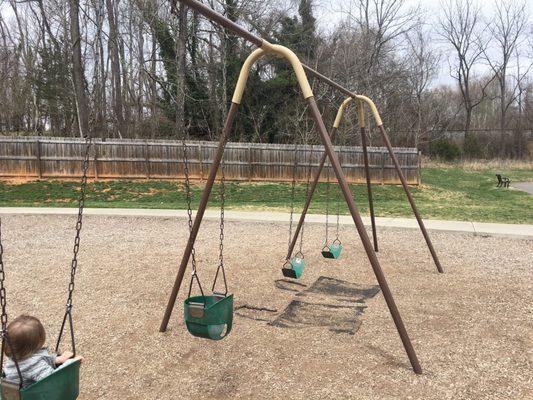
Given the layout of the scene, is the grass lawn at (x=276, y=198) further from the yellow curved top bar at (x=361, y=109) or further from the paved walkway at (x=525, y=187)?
the yellow curved top bar at (x=361, y=109)

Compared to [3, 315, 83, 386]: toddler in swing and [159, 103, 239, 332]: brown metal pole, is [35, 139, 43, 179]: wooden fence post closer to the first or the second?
[159, 103, 239, 332]: brown metal pole

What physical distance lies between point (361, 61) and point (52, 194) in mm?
20084

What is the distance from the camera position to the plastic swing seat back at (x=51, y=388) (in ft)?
6.87

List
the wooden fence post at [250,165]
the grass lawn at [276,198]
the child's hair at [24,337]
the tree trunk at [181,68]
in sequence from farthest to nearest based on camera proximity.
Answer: the wooden fence post at [250,165] < the grass lawn at [276,198] < the tree trunk at [181,68] < the child's hair at [24,337]

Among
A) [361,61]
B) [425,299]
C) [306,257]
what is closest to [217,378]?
[425,299]

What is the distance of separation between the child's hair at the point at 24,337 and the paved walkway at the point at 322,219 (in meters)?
8.02

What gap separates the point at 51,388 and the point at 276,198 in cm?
1367

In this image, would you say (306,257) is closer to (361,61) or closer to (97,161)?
(97,161)

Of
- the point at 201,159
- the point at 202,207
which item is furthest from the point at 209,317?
the point at 201,159

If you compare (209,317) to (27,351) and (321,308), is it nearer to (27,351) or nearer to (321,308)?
(27,351)

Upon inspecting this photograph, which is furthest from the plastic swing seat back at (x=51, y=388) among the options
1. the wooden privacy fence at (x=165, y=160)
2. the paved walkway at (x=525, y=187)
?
the paved walkway at (x=525, y=187)

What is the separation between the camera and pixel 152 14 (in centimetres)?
2434

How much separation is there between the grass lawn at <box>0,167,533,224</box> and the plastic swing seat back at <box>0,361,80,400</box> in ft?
33.0

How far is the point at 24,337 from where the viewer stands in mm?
2336
